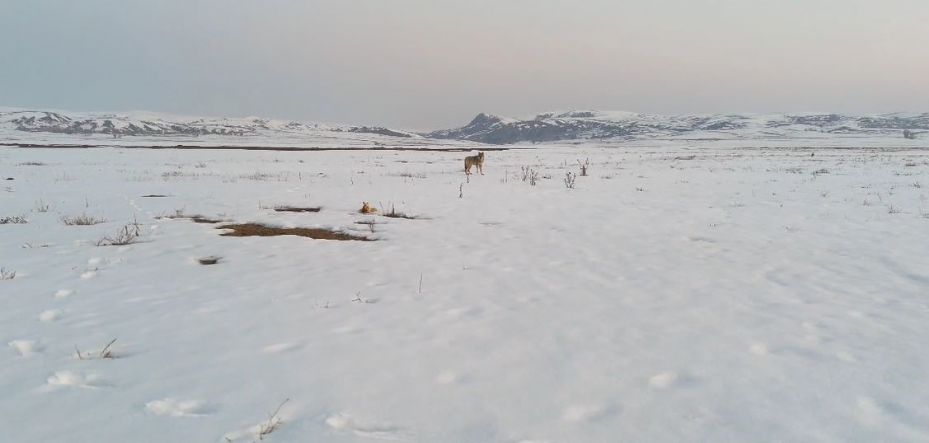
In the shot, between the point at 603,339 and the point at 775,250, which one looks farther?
the point at 775,250

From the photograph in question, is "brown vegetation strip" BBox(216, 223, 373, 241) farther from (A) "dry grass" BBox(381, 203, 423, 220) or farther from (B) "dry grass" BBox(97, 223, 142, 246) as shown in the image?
(A) "dry grass" BBox(381, 203, 423, 220)

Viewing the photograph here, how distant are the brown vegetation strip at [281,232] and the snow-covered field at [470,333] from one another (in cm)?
44

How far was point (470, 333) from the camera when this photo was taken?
4789mm

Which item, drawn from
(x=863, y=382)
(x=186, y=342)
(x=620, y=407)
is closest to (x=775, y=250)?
(x=863, y=382)

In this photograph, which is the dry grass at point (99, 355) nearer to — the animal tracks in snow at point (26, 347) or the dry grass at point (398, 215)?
the animal tracks in snow at point (26, 347)


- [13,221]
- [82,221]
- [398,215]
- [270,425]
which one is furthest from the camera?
[398,215]

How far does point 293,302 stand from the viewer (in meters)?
5.70

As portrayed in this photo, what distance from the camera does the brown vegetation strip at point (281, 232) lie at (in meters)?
9.55

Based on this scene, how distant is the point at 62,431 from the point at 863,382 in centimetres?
542

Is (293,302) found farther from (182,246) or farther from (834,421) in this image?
(834,421)

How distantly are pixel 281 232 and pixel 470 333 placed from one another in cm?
638

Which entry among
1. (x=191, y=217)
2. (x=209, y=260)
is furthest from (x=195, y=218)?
(x=209, y=260)

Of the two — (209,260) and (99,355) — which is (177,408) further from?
(209,260)

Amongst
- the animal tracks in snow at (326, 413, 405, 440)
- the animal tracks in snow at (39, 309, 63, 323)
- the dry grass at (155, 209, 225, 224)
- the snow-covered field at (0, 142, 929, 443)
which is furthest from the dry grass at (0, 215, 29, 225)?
the animal tracks in snow at (326, 413, 405, 440)
